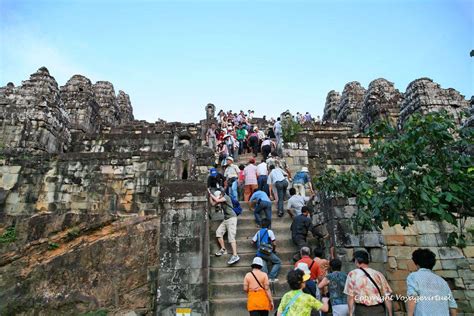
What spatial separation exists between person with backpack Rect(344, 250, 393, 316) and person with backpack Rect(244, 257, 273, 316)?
3.90 feet

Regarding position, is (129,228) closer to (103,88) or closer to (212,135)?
(212,135)

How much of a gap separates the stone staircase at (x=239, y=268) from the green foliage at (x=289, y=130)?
539 centimetres

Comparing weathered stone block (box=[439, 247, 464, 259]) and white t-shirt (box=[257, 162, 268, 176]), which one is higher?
white t-shirt (box=[257, 162, 268, 176])

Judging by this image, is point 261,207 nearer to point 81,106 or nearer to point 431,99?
point 431,99

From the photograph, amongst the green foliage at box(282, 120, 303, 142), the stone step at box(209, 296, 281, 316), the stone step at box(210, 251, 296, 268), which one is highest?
the green foliage at box(282, 120, 303, 142)

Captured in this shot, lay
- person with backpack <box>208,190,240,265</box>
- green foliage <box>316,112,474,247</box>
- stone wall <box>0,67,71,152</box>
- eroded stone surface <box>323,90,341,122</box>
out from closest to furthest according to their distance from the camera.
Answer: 1. green foliage <box>316,112,474,247</box>
2. person with backpack <box>208,190,240,265</box>
3. stone wall <box>0,67,71,152</box>
4. eroded stone surface <box>323,90,341,122</box>

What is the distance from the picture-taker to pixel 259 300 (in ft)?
16.8

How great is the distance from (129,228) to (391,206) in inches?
236

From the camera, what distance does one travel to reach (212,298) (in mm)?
6531

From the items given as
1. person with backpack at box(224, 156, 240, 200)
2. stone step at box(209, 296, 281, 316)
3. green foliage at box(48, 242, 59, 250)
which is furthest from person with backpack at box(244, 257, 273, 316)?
green foliage at box(48, 242, 59, 250)

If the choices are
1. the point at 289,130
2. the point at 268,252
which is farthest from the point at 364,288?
the point at 289,130

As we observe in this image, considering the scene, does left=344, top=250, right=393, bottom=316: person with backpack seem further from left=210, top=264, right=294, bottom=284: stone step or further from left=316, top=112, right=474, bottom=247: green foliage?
left=210, top=264, right=294, bottom=284: stone step

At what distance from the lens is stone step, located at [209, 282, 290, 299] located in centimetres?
659

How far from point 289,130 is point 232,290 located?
865cm
